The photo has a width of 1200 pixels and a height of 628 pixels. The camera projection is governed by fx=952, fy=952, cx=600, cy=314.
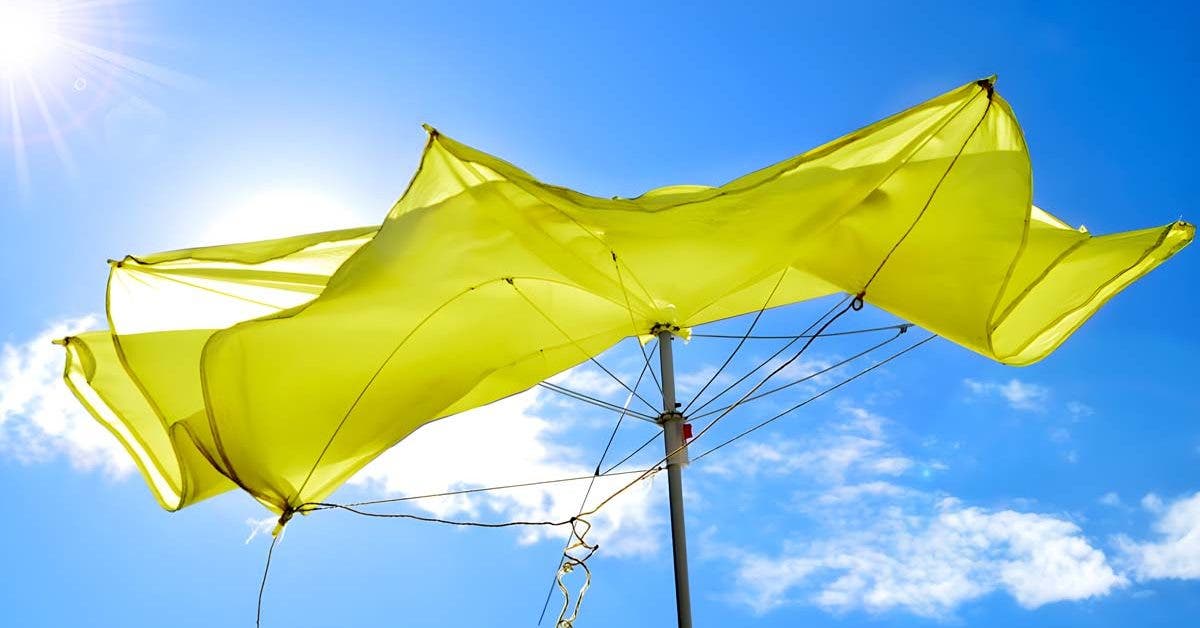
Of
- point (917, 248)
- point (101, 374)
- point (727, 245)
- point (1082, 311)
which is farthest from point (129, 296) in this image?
point (1082, 311)

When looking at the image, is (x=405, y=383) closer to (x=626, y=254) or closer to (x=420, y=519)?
(x=420, y=519)

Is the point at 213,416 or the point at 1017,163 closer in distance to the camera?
the point at 213,416

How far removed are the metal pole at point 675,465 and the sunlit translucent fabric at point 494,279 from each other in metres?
0.23

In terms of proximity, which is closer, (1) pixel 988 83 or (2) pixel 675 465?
(1) pixel 988 83

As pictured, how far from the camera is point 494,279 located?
4305 millimetres

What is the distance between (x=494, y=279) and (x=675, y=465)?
4.57 ft

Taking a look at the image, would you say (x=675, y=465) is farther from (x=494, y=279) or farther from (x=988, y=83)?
(x=988, y=83)

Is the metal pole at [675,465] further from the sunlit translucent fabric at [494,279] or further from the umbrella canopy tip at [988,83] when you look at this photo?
the umbrella canopy tip at [988,83]

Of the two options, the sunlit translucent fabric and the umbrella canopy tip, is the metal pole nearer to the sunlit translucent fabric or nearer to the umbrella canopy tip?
the sunlit translucent fabric

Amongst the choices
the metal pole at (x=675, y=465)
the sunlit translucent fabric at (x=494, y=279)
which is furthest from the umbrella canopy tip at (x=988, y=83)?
the metal pole at (x=675, y=465)

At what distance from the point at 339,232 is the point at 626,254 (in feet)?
4.99

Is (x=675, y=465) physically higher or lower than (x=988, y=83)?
lower

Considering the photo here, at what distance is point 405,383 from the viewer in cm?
465

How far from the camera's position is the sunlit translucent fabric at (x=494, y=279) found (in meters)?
3.91
